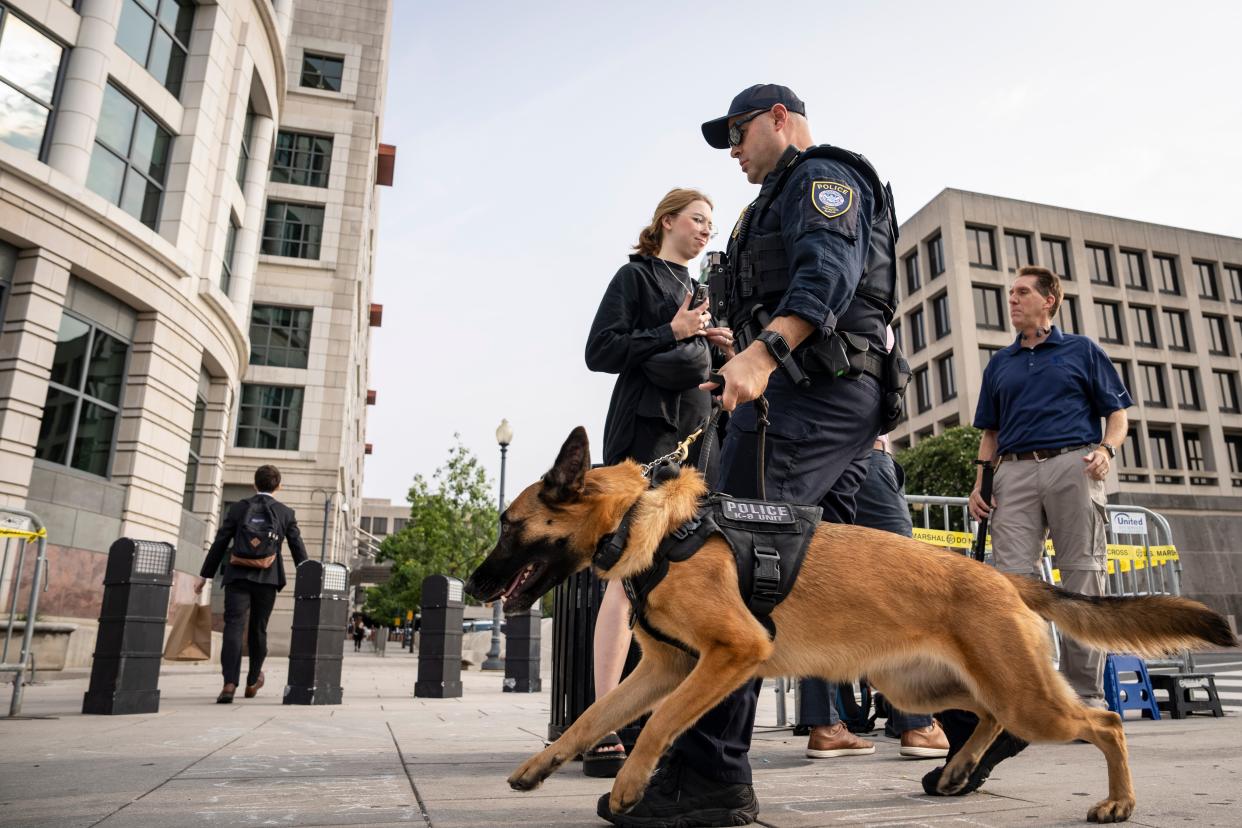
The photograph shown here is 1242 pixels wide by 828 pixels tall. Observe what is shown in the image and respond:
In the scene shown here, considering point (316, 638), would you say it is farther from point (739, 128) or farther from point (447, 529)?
point (447, 529)

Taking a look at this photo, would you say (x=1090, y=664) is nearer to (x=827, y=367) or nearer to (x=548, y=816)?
(x=827, y=367)

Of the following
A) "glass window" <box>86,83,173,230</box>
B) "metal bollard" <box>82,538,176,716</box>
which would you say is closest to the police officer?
"metal bollard" <box>82,538,176,716</box>

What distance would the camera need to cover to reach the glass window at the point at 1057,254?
47969mm

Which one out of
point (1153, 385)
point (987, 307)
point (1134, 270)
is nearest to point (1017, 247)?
point (987, 307)

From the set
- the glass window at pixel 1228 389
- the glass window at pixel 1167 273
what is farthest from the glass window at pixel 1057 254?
the glass window at pixel 1228 389

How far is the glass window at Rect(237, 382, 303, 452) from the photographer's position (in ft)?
109

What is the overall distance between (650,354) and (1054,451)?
3105 mm

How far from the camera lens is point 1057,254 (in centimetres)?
4828

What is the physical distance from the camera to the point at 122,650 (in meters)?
7.46

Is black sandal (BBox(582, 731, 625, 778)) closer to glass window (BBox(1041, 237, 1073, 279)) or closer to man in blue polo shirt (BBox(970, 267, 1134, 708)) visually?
man in blue polo shirt (BBox(970, 267, 1134, 708))

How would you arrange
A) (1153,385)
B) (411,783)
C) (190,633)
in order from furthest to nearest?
(1153,385) → (190,633) → (411,783)

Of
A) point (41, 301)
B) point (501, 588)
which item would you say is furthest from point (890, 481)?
point (41, 301)

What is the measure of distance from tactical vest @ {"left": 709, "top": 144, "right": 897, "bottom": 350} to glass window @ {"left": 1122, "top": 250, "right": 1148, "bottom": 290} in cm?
5391

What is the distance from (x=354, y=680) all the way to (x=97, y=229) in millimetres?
10088
